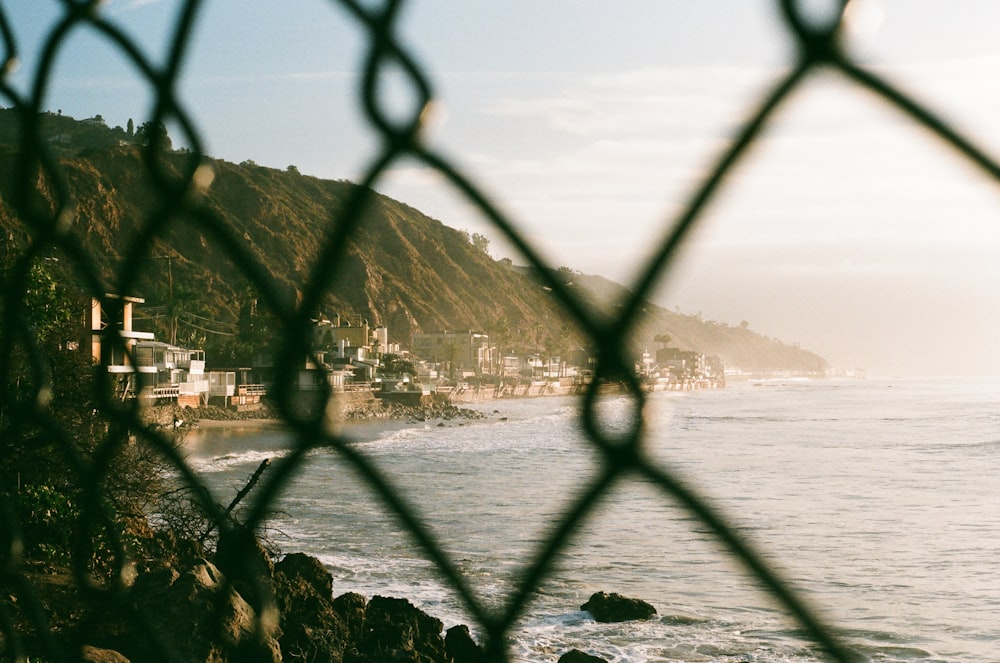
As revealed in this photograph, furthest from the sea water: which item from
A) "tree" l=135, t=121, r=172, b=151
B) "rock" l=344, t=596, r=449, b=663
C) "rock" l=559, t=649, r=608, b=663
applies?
"rock" l=344, t=596, r=449, b=663

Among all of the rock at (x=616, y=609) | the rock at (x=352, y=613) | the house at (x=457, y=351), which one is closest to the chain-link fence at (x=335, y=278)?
the rock at (x=352, y=613)

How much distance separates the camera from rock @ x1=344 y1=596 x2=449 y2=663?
29.5 feet

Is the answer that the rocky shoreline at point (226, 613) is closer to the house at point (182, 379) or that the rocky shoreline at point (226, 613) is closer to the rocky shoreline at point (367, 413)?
the house at point (182, 379)

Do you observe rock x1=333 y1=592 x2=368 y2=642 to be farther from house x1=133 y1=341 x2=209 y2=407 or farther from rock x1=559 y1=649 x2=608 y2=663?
house x1=133 y1=341 x2=209 y2=407

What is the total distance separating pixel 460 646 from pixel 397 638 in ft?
3.30

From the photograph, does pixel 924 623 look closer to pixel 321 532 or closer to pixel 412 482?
pixel 321 532

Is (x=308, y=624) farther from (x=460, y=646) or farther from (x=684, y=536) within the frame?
(x=684, y=536)

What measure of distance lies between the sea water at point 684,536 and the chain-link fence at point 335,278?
14 mm

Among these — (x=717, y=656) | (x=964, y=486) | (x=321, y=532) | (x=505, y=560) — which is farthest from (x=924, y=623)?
(x=964, y=486)

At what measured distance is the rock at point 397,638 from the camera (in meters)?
8.99

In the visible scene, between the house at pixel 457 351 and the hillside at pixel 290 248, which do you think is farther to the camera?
the house at pixel 457 351

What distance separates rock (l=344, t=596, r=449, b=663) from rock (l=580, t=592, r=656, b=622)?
287cm

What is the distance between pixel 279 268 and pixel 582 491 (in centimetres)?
205

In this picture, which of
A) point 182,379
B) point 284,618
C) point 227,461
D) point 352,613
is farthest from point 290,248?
point 182,379
